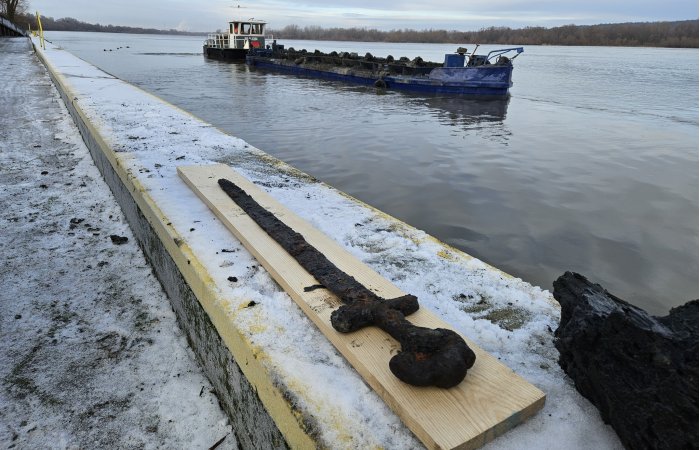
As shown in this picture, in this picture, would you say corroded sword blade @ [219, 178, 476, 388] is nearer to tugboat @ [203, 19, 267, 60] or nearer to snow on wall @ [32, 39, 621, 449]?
snow on wall @ [32, 39, 621, 449]

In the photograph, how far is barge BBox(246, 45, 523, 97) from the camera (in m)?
19.7

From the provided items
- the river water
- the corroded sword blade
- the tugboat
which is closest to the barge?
the river water

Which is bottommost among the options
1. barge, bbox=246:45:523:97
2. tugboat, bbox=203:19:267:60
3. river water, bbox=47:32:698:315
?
river water, bbox=47:32:698:315

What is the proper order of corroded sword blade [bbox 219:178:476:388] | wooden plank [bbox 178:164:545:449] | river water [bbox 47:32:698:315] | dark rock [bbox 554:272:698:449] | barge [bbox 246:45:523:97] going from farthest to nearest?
barge [bbox 246:45:523:97] → river water [bbox 47:32:698:315] → corroded sword blade [bbox 219:178:476:388] → wooden plank [bbox 178:164:545:449] → dark rock [bbox 554:272:698:449]

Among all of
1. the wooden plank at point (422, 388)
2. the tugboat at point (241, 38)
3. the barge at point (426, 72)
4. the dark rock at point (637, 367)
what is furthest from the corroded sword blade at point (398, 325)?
the tugboat at point (241, 38)

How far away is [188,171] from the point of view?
395 centimetres

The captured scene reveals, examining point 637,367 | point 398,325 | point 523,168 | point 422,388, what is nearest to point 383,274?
point 398,325

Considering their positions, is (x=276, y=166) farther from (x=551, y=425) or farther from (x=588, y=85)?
(x=588, y=85)

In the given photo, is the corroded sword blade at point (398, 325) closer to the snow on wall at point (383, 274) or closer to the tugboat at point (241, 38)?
the snow on wall at point (383, 274)

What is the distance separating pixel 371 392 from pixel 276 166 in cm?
347

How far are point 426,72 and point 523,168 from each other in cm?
1505

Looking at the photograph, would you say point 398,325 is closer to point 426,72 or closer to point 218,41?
point 426,72

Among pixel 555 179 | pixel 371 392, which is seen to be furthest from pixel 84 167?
pixel 555 179

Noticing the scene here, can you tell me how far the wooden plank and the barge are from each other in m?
18.4
